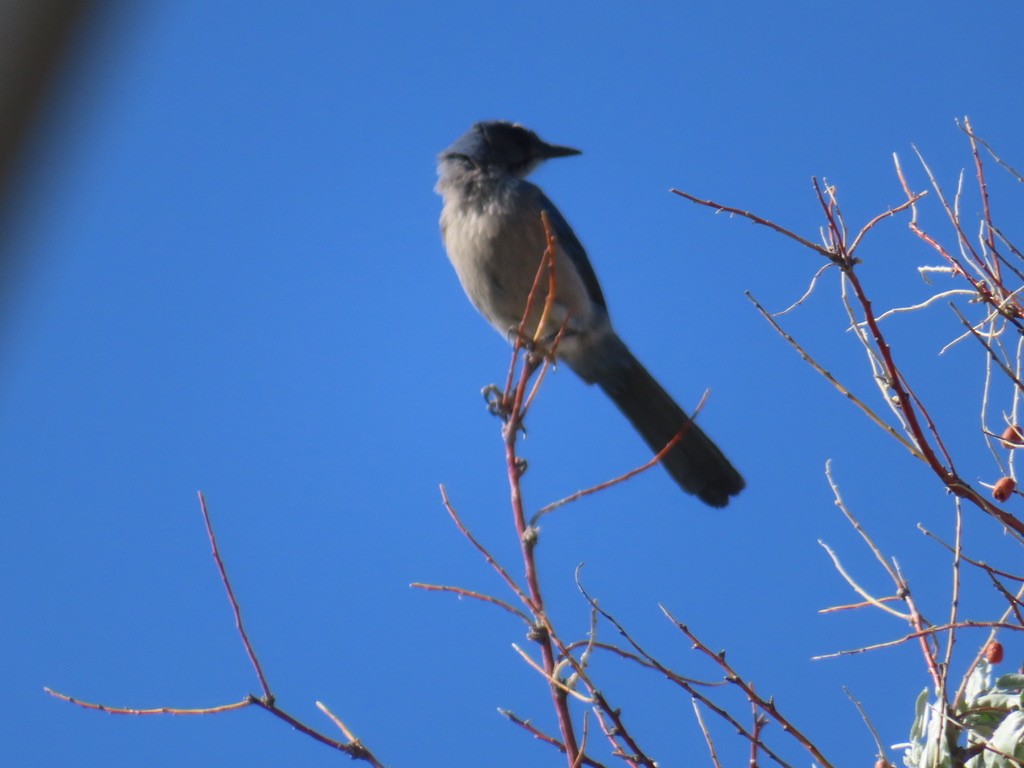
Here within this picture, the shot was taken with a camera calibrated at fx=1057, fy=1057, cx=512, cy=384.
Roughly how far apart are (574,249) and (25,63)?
19.2 feet

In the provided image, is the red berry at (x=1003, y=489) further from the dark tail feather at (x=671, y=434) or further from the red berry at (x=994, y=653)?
the dark tail feather at (x=671, y=434)

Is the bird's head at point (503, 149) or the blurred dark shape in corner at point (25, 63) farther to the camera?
the bird's head at point (503, 149)

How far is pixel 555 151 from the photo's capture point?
6.58 meters

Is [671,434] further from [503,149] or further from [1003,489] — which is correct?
[1003,489]

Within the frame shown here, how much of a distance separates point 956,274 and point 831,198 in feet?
1.28

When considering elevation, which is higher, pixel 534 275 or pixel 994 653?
pixel 534 275

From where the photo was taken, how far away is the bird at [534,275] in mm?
5492

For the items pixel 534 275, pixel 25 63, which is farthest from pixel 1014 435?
pixel 534 275

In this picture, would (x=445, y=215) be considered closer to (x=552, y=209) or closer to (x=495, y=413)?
(x=552, y=209)

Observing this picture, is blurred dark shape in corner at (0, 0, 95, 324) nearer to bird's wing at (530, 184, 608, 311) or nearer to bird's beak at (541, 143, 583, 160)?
bird's wing at (530, 184, 608, 311)

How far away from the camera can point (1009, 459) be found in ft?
8.16

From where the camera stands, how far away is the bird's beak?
655 cm

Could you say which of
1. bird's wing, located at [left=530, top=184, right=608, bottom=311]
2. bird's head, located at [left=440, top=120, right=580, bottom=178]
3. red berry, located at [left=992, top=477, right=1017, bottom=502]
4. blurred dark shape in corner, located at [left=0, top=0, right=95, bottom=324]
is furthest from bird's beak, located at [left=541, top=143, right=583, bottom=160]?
blurred dark shape in corner, located at [left=0, top=0, right=95, bottom=324]

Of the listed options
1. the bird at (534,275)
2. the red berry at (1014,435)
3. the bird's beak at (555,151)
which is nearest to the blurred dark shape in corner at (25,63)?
the red berry at (1014,435)
